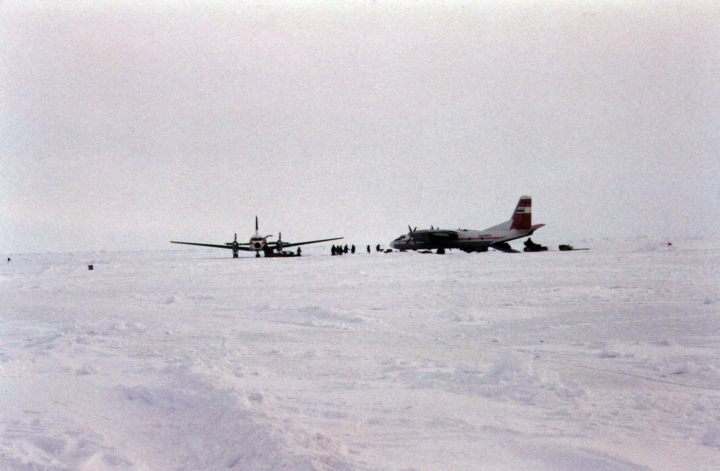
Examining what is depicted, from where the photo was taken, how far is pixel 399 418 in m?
4.80

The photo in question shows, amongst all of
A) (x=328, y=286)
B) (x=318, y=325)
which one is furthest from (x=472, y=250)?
(x=318, y=325)

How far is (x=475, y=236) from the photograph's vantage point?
49031 millimetres

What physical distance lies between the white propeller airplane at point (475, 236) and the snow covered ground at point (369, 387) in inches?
1439

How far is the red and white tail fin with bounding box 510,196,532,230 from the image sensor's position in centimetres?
5069

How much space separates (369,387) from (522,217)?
155ft

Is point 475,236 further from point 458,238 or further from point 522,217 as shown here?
point 522,217

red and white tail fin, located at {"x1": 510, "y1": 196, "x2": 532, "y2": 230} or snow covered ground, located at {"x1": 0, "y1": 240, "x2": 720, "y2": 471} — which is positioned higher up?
red and white tail fin, located at {"x1": 510, "y1": 196, "x2": 532, "y2": 230}

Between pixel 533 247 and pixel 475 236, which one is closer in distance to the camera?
pixel 475 236

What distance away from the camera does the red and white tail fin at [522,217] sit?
50.7 metres

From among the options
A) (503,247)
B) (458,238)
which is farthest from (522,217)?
(458,238)

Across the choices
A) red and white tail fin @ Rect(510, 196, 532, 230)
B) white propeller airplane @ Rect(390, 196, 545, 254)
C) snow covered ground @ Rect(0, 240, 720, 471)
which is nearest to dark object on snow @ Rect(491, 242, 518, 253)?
white propeller airplane @ Rect(390, 196, 545, 254)

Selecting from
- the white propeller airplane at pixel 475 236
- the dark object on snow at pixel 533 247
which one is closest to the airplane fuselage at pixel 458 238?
the white propeller airplane at pixel 475 236

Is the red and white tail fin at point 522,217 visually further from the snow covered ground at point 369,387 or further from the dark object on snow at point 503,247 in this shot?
the snow covered ground at point 369,387

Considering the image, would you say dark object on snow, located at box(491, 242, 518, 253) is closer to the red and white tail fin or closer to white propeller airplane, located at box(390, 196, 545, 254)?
white propeller airplane, located at box(390, 196, 545, 254)
